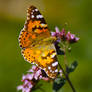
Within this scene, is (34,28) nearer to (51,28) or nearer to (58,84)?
(58,84)

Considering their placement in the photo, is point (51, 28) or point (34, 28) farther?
point (51, 28)

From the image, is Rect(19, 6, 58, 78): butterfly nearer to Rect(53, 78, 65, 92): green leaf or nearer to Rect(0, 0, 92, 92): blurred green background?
Rect(53, 78, 65, 92): green leaf

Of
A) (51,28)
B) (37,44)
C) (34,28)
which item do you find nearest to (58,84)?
(37,44)

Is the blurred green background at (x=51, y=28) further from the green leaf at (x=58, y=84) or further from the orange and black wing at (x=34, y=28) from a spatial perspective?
the orange and black wing at (x=34, y=28)

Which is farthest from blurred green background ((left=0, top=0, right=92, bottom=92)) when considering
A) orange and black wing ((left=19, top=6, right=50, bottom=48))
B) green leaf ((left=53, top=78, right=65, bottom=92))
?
orange and black wing ((left=19, top=6, right=50, bottom=48))
